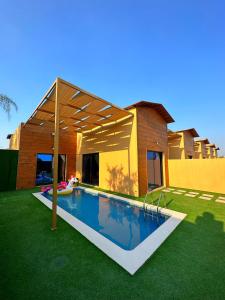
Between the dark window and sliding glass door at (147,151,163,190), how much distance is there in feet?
13.2

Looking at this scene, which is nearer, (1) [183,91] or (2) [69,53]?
(2) [69,53]

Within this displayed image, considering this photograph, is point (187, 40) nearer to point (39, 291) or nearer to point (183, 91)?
point (183, 91)

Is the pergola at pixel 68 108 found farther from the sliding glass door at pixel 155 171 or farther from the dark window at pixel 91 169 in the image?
the sliding glass door at pixel 155 171

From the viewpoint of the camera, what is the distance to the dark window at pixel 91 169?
10406mm

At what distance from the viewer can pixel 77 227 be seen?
404 cm

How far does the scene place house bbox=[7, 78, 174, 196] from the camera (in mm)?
6801

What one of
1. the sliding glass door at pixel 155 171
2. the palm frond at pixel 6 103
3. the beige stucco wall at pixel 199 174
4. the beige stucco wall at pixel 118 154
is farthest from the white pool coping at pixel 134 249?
the beige stucco wall at pixel 199 174

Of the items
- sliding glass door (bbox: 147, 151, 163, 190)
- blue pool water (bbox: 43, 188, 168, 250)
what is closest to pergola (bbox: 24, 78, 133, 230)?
blue pool water (bbox: 43, 188, 168, 250)

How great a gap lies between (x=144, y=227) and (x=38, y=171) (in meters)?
8.84

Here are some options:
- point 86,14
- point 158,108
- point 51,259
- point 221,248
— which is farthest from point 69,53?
point 221,248

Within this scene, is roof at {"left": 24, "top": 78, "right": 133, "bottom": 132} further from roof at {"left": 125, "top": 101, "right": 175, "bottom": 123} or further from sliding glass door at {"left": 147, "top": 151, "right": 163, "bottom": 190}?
sliding glass door at {"left": 147, "top": 151, "right": 163, "bottom": 190}

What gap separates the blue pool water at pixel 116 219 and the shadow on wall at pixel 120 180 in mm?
1117

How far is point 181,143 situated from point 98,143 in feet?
30.6

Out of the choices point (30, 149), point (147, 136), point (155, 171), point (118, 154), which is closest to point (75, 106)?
point (118, 154)
